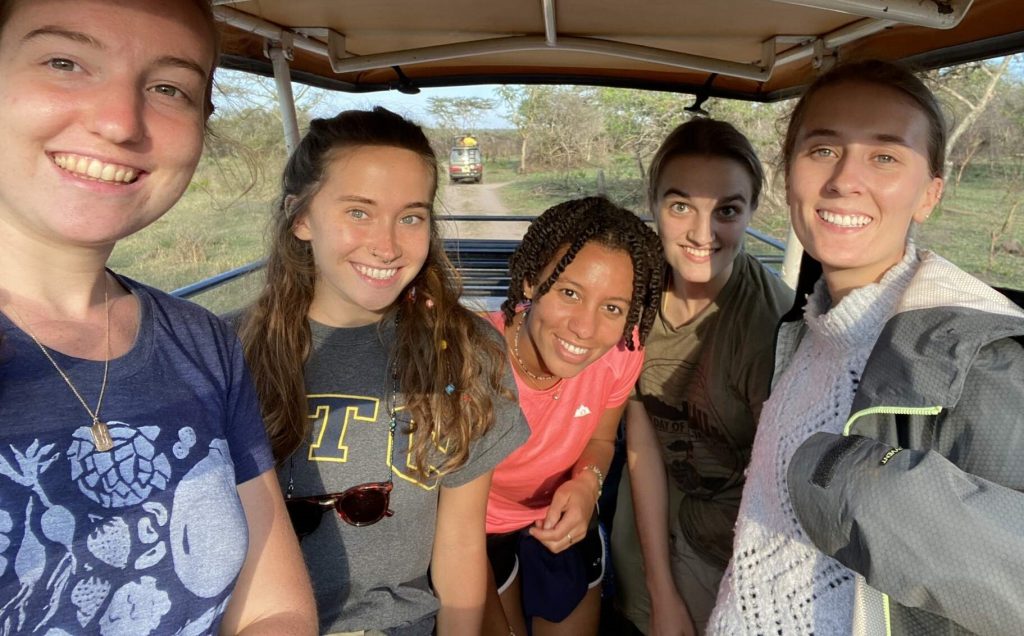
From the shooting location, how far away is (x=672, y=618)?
2.13 metres

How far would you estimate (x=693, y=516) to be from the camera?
2.16m

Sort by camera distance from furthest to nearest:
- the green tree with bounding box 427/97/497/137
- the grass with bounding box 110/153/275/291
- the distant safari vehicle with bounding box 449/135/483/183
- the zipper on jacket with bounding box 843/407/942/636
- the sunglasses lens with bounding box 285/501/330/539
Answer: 1. the distant safari vehicle with bounding box 449/135/483/183
2. the green tree with bounding box 427/97/497/137
3. the grass with bounding box 110/153/275/291
4. the sunglasses lens with bounding box 285/501/330/539
5. the zipper on jacket with bounding box 843/407/942/636

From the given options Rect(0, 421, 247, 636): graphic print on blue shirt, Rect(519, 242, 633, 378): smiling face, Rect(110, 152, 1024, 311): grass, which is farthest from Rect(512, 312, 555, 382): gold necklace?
Rect(110, 152, 1024, 311): grass

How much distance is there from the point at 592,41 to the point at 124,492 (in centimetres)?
199

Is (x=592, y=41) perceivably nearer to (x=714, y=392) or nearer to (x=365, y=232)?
(x=365, y=232)

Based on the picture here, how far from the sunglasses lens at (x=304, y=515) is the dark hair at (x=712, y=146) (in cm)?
158

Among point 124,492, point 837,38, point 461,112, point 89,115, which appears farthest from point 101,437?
point 461,112

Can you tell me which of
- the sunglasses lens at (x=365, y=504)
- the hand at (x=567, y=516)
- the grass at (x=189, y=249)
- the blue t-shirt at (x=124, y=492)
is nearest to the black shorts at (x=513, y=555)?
the hand at (x=567, y=516)

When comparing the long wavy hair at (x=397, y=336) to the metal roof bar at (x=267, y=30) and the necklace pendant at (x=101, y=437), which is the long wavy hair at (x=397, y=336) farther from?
the necklace pendant at (x=101, y=437)

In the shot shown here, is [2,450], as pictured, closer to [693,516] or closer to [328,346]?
[328,346]

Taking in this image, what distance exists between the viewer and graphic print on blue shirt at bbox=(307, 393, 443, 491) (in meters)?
1.52

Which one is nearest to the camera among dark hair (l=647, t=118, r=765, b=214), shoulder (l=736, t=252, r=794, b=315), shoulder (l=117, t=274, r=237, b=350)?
shoulder (l=117, t=274, r=237, b=350)

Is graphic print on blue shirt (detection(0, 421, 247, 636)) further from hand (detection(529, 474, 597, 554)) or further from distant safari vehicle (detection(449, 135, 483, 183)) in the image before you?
distant safari vehicle (detection(449, 135, 483, 183))

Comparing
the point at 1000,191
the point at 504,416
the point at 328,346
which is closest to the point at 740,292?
the point at 504,416
